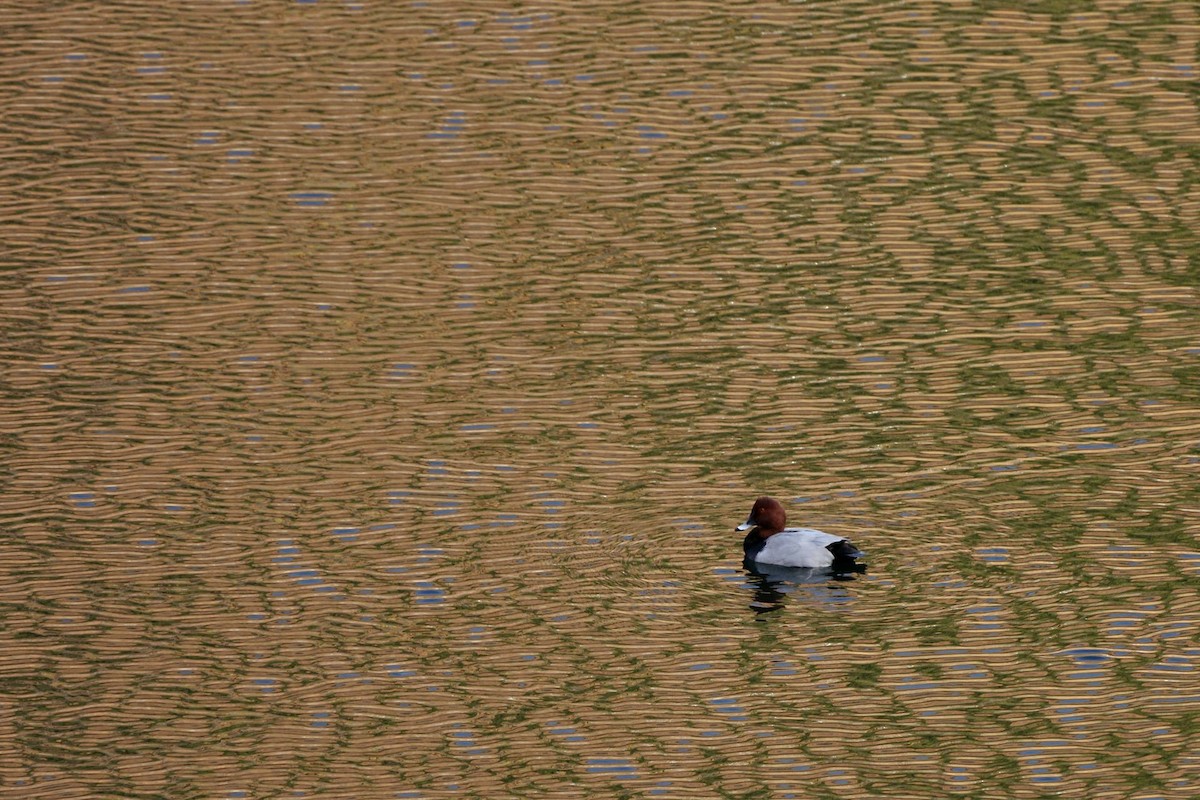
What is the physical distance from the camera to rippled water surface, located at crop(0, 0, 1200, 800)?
663 inches

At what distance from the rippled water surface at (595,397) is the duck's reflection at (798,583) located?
6 centimetres

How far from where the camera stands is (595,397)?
74.2ft

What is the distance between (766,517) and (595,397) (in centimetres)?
380

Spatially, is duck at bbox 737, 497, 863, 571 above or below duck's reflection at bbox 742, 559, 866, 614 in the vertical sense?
above

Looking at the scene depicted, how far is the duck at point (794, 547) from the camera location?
18656mm

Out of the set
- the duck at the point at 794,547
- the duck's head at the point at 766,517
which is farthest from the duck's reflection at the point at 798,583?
the duck's head at the point at 766,517

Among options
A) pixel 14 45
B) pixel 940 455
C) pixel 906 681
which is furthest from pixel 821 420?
pixel 14 45

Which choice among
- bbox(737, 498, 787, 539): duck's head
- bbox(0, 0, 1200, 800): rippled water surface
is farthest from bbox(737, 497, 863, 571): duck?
bbox(0, 0, 1200, 800): rippled water surface

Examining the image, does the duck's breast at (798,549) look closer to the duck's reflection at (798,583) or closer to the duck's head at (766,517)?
the duck's reflection at (798,583)

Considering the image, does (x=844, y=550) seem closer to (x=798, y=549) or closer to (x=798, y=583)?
(x=798, y=549)

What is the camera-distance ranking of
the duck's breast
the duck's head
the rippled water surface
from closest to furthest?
the rippled water surface, the duck's breast, the duck's head

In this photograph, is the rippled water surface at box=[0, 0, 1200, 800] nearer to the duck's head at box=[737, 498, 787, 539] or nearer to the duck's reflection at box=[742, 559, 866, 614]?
the duck's reflection at box=[742, 559, 866, 614]

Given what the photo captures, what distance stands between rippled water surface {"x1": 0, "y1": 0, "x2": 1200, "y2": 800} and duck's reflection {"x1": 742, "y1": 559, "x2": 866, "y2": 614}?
6 cm

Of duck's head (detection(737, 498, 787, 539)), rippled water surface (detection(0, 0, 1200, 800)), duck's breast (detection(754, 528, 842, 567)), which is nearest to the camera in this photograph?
rippled water surface (detection(0, 0, 1200, 800))
